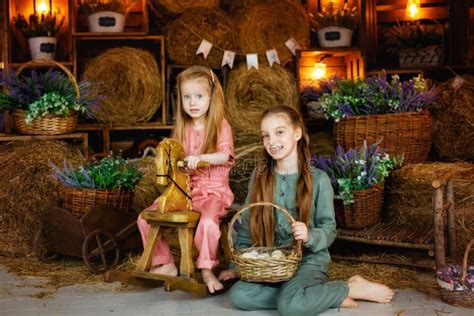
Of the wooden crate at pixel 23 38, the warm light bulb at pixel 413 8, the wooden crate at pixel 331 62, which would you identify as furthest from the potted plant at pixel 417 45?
the wooden crate at pixel 23 38

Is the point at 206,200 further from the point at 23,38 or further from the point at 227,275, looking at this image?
the point at 23,38

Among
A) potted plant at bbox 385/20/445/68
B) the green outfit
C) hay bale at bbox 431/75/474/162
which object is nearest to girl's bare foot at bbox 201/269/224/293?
the green outfit

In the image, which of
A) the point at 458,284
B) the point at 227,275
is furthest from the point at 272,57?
the point at 458,284

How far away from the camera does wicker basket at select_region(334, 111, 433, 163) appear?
193 inches

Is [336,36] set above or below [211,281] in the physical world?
above

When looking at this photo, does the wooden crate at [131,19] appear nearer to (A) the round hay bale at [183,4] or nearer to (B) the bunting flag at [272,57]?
(A) the round hay bale at [183,4]

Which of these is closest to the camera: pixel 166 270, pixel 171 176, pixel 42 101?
pixel 171 176

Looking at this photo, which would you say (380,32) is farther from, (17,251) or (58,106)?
(17,251)

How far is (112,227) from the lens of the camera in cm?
420

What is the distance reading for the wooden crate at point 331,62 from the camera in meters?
6.61

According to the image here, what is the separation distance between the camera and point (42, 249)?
14.5 ft

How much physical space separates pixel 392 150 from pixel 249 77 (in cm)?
196

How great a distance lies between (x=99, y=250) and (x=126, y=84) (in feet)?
8.45

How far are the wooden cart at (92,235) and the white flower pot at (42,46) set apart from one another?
2396 mm
